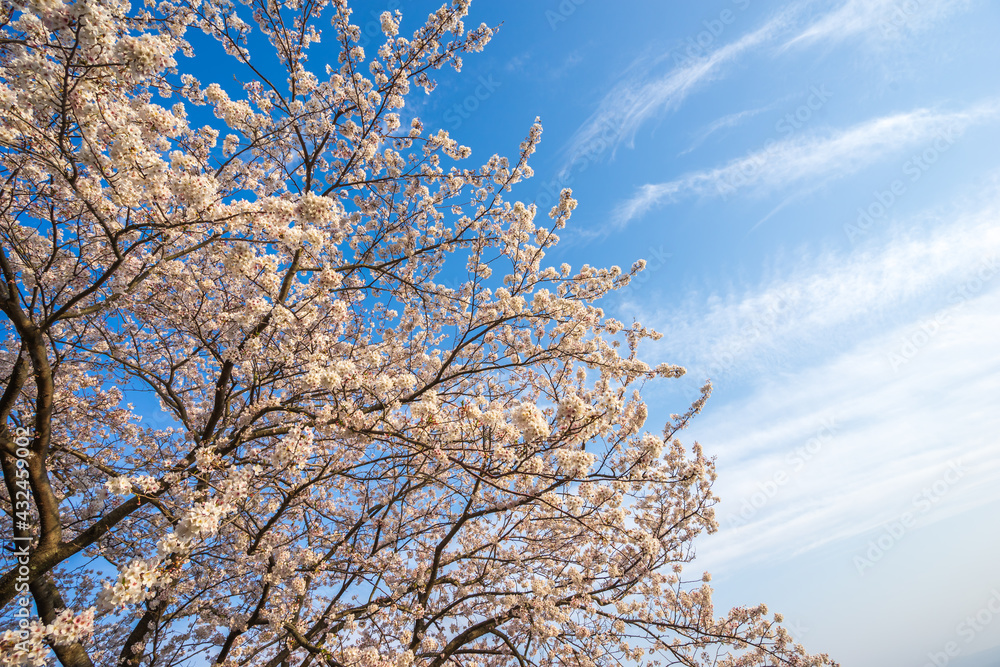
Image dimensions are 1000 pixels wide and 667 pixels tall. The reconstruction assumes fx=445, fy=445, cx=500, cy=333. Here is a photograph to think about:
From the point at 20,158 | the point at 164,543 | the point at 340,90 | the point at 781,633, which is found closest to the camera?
the point at 164,543

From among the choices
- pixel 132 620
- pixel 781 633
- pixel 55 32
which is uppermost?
pixel 55 32

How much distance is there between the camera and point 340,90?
274 inches

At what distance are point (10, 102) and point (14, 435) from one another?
3.62 metres

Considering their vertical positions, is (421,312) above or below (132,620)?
above

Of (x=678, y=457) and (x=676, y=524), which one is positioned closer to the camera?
(x=678, y=457)

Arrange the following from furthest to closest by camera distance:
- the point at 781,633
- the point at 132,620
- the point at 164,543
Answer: the point at 132,620 → the point at 781,633 → the point at 164,543

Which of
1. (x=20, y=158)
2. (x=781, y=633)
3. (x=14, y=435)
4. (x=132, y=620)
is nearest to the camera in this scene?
(x=14, y=435)

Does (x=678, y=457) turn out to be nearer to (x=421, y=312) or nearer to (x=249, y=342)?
(x=421, y=312)

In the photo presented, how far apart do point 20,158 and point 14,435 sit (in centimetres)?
326

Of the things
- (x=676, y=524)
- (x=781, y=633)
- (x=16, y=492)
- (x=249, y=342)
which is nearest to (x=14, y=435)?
(x=16, y=492)

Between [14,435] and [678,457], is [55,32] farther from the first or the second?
[678,457]

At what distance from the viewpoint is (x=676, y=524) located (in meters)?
8.41

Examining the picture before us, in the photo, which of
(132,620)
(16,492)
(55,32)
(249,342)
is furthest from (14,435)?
(132,620)

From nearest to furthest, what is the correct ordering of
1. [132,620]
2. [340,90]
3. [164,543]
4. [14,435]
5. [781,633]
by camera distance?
[164,543] < [14,435] < [340,90] < [781,633] < [132,620]
